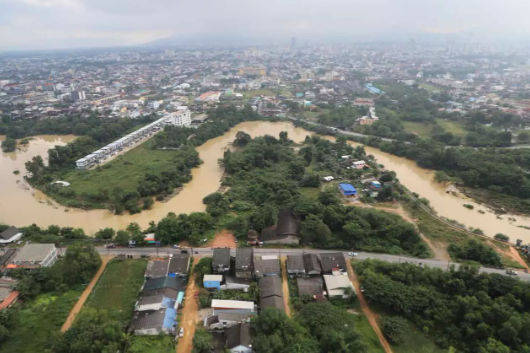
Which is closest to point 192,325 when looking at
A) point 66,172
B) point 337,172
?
point 337,172

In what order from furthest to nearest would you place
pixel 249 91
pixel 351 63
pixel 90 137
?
pixel 351 63 → pixel 249 91 → pixel 90 137

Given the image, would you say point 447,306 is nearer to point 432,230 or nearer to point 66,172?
point 432,230

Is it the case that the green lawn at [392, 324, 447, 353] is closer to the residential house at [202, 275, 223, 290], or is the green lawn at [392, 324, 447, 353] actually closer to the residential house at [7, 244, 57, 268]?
the residential house at [202, 275, 223, 290]

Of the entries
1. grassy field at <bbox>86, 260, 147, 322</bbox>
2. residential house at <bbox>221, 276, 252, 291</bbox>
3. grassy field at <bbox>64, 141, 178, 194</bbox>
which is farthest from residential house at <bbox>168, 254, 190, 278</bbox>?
grassy field at <bbox>64, 141, 178, 194</bbox>

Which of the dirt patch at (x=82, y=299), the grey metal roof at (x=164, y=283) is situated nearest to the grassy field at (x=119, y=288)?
the dirt patch at (x=82, y=299)

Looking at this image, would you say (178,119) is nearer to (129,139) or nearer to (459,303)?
(129,139)

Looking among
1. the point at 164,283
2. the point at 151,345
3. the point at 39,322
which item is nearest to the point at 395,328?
the point at 151,345

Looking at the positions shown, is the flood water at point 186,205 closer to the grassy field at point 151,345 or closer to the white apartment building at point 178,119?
the grassy field at point 151,345
